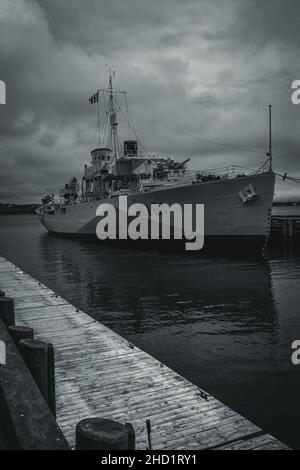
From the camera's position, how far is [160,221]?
36.6m

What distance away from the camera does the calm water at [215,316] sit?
845 centimetres

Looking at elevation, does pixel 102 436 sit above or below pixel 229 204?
below

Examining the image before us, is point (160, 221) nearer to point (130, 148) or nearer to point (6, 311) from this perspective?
point (130, 148)

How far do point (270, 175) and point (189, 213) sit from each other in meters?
7.95

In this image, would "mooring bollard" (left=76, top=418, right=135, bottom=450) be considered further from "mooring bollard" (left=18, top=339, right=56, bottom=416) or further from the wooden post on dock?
the wooden post on dock

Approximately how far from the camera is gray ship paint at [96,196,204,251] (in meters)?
35.7

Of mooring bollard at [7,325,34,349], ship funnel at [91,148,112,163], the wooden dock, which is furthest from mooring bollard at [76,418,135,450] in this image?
ship funnel at [91,148,112,163]

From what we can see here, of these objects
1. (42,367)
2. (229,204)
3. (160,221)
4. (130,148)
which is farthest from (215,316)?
(130,148)

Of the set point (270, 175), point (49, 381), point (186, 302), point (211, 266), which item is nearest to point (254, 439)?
point (49, 381)

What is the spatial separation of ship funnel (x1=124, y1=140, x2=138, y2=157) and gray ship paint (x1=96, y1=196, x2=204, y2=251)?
8614 millimetres

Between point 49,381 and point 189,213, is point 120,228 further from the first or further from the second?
point 49,381

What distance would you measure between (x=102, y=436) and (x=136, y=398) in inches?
120

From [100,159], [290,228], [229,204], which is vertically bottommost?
[290,228]
